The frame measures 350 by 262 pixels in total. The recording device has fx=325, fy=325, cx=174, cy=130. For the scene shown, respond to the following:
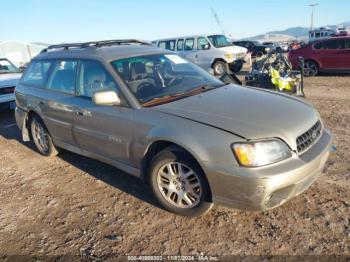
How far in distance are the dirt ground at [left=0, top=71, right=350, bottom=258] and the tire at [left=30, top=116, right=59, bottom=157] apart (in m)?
0.56

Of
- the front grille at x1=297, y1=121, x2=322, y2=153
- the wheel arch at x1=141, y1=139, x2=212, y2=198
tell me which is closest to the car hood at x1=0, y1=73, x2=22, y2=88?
the wheel arch at x1=141, y1=139, x2=212, y2=198

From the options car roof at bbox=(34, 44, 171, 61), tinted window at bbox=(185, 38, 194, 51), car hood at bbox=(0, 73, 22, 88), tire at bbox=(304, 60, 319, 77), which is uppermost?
car roof at bbox=(34, 44, 171, 61)

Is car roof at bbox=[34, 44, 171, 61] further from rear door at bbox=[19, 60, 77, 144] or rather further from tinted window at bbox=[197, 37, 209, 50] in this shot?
tinted window at bbox=[197, 37, 209, 50]

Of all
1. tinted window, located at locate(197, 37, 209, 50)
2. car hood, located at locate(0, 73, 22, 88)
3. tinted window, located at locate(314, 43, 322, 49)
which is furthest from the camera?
tinted window, located at locate(197, 37, 209, 50)

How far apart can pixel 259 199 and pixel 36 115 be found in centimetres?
399

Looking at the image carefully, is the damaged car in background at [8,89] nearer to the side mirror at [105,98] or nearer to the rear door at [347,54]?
the side mirror at [105,98]

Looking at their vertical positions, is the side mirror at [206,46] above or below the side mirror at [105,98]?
below

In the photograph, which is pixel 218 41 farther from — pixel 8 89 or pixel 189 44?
pixel 8 89

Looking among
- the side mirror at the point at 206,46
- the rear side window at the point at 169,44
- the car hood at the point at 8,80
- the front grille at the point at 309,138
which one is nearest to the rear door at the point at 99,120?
the front grille at the point at 309,138

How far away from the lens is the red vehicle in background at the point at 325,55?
12.1m

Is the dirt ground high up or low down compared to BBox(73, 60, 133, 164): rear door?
down

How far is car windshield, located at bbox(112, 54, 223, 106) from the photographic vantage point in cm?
362

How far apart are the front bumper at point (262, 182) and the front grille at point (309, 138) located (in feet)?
0.23

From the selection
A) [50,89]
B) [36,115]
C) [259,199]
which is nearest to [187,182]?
[259,199]
